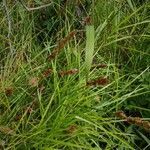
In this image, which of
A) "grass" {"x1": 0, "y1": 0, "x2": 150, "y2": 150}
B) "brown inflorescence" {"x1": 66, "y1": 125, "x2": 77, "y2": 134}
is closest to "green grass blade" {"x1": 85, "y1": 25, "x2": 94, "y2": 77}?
"grass" {"x1": 0, "y1": 0, "x2": 150, "y2": 150}

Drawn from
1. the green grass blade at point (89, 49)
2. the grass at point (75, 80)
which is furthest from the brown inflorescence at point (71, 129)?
the green grass blade at point (89, 49)

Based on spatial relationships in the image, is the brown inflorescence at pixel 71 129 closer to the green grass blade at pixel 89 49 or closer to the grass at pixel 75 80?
the grass at pixel 75 80

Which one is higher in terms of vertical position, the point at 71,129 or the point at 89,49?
the point at 89,49

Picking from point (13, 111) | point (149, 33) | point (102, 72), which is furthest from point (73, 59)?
point (149, 33)

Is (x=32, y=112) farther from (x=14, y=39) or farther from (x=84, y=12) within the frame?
(x=84, y=12)

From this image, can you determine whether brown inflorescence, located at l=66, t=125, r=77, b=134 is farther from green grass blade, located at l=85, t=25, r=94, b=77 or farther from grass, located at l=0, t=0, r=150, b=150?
green grass blade, located at l=85, t=25, r=94, b=77

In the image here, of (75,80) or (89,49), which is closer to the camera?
(89,49)

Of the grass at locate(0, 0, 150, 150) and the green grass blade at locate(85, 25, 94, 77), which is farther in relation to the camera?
the grass at locate(0, 0, 150, 150)

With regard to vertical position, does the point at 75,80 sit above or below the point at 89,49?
below
